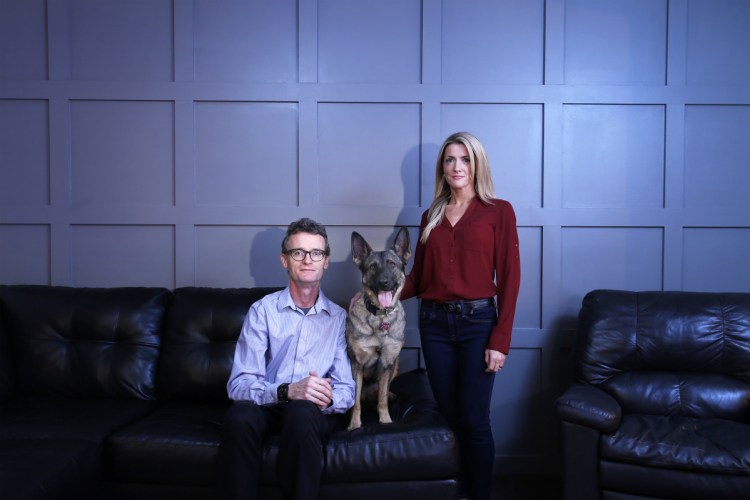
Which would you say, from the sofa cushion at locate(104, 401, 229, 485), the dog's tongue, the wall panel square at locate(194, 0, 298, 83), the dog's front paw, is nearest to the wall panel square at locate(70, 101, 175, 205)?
the wall panel square at locate(194, 0, 298, 83)

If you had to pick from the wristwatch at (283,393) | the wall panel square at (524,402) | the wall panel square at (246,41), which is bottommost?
the wall panel square at (524,402)

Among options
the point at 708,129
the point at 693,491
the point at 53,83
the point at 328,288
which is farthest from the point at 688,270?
the point at 53,83

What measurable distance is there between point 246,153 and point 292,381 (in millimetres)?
1513

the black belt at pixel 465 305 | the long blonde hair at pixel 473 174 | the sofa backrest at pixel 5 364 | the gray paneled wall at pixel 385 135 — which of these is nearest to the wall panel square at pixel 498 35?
the gray paneled wall at pixel 385 135

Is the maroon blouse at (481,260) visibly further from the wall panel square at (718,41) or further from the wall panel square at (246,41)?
the wall panel square at (718,41)

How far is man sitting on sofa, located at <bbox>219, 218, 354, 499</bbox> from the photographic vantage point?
1.90m

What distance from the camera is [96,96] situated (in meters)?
3.07

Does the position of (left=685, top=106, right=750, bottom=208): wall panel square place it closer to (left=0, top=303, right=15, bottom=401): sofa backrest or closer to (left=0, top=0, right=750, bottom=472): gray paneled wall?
(left=0, top=0, right=750, bottom=472): gray paneled wall

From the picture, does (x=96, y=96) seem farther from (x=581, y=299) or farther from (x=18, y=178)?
(x=581, y=299)

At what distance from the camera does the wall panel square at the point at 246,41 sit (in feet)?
10.0

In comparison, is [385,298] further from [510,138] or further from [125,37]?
[125,37]

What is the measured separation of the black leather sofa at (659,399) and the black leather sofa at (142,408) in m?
0.69

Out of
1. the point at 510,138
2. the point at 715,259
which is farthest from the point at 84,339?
the point at 715,259

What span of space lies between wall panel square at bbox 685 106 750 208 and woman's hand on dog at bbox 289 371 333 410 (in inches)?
97.9
